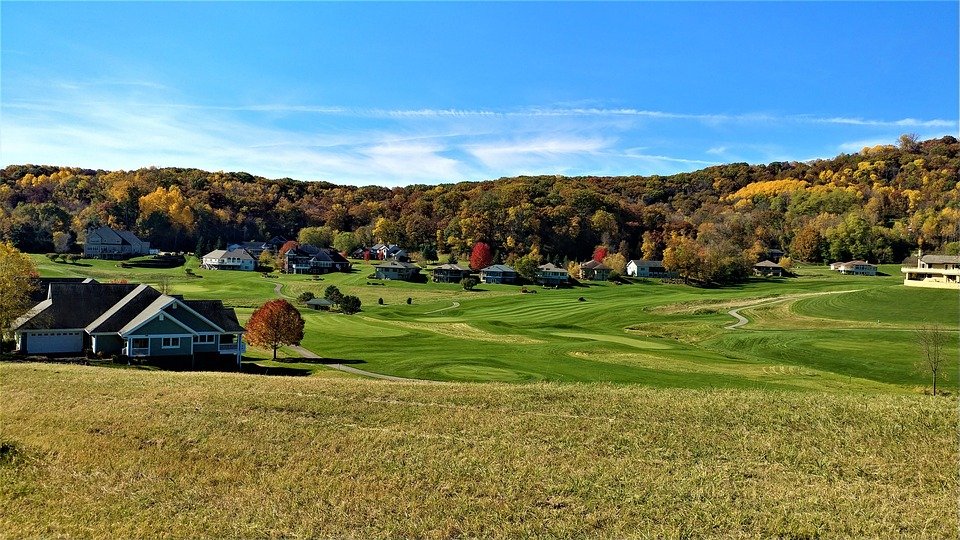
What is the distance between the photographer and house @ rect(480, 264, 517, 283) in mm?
125688

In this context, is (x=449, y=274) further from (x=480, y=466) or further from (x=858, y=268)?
(x=480, y=466)

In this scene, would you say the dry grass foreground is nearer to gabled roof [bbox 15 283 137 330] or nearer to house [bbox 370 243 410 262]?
gabled roof [bbox 15 283 137 330]

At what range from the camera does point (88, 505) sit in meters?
12.9

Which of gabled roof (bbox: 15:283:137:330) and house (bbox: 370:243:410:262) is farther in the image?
house (bbox: 370:243:410:262)

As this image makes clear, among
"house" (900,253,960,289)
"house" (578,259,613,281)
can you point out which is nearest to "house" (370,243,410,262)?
"house" (578,259,613,281)

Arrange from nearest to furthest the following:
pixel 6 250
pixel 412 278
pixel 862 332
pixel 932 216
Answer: pixel 6 250 < pixel 862 332 < pixel 412 278 < pixel 932 216

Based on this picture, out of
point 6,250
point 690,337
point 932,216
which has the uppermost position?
point 932,216

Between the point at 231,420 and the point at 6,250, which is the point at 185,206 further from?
the point at 231,420

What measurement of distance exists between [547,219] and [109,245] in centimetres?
10209

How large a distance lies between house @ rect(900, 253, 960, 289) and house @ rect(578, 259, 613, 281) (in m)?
54.2

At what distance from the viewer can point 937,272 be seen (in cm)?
9025

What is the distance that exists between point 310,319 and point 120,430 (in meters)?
54.9

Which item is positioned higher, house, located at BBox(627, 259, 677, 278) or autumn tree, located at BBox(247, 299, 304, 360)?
house, located at BBox(627, 259, 677, 278)

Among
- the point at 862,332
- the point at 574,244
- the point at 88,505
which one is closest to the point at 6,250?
the point at 88,505
